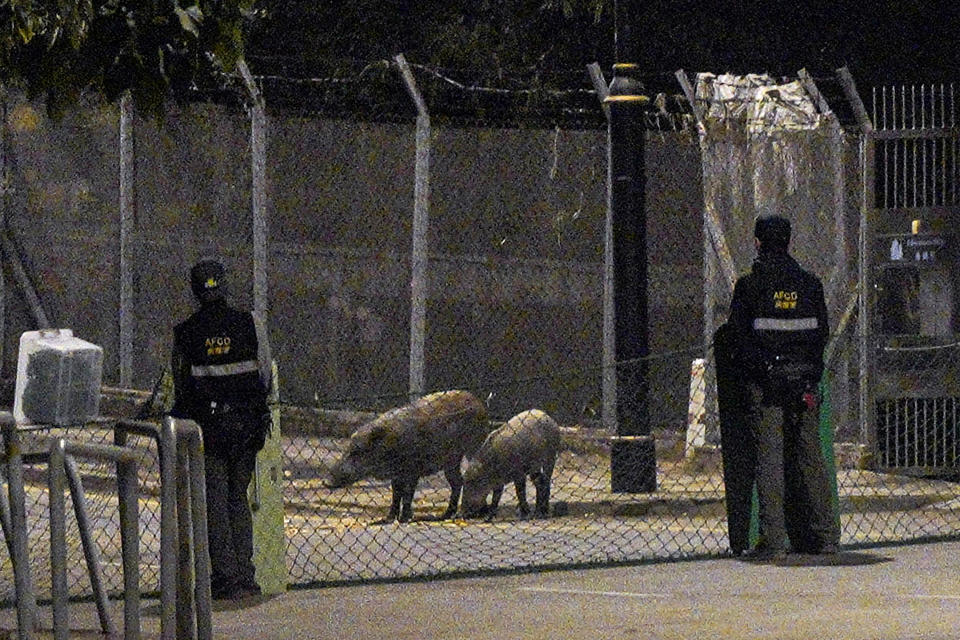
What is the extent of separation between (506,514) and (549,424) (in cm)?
66

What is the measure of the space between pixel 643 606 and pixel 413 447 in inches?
143

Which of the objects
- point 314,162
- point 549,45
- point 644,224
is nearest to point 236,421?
point 644,224

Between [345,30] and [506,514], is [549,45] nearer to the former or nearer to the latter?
[345,30]

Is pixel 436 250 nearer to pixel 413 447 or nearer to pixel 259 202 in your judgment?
pixel 259 202

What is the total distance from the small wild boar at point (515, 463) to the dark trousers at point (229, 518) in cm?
312

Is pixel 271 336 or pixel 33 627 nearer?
pixel 33 627

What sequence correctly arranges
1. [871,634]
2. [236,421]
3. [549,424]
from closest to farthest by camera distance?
[871,634] → [236,421] → [549,424]

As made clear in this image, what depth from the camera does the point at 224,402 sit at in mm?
9211

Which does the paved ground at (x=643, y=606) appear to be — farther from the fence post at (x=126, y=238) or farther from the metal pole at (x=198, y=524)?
the fence post at (x=126, y=238)

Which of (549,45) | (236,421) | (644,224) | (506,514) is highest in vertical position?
(549,45)

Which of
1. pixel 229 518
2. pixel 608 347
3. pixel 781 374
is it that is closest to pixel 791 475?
pixel 781 374

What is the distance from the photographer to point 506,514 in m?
12.8

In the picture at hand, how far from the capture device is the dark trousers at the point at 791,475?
10188 millimetres

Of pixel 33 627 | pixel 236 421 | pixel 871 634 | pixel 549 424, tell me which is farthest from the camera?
pixel 549 424
